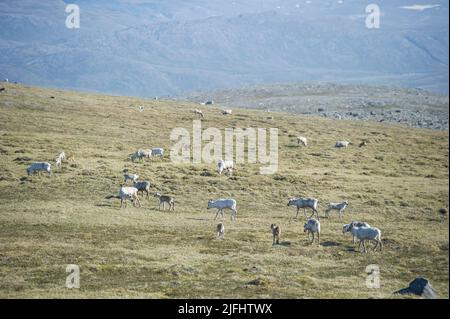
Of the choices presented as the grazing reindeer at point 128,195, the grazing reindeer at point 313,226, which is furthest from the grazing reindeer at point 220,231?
the grazing reindeer at point 128,195

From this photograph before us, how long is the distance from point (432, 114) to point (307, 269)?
110 m

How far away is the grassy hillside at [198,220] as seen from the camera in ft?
82.0

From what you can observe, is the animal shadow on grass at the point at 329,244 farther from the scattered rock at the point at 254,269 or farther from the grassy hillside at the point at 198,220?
the scattered rock at the point at 254,269

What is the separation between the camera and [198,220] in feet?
123

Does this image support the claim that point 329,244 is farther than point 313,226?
No

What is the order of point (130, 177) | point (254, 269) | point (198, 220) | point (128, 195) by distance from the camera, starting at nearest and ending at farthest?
point (254, 269)
point (198, 220)
point (128, 195)
point (130, 177)

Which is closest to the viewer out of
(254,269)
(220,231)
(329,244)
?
(254,269)

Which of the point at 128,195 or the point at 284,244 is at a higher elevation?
the point at 128,195

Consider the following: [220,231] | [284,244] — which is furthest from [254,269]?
[220,231]

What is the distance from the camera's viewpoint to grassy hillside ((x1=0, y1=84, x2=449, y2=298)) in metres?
25.0

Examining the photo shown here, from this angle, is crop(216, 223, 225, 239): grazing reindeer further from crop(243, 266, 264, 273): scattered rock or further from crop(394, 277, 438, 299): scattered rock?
crop(394, 277, 438, 299): scattered rock

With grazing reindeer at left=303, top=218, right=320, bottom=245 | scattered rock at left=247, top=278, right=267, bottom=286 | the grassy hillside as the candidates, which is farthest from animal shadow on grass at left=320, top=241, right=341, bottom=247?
scattered rock at left=247, top=278, right=267, bottom=286

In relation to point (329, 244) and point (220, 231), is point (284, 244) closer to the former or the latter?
point (329, 244)

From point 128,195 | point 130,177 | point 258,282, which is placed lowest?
point 258,282
